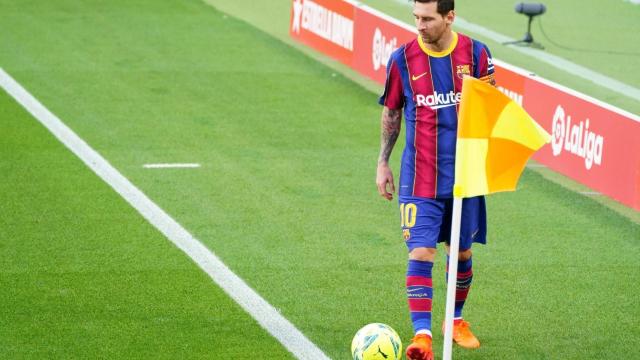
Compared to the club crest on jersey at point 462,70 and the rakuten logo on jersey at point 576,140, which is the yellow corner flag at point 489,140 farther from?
the rakuten logo on jersey at point 576,140

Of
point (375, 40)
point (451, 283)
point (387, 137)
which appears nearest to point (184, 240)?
point (387, 137)

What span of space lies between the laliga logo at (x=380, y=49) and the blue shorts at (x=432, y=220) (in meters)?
9.41

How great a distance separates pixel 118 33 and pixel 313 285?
40.5 ft

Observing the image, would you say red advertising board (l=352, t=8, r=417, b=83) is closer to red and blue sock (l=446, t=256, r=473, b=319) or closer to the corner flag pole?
red and blue sock (l=446, t=256, r=473, b=319)

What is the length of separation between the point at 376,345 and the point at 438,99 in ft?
4.75

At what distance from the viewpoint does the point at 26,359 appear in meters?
7.89

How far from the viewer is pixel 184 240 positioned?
→ 10719 millimetres

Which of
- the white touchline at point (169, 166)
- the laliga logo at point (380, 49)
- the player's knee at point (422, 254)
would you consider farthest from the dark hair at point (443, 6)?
the laliga logo at point (380, 49)

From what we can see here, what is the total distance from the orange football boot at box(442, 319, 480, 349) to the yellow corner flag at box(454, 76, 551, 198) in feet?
4.22

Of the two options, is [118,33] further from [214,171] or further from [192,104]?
[214,171]

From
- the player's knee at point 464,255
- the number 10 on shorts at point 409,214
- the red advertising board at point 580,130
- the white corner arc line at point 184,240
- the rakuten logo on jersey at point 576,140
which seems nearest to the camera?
the number 10 on shorts at point 409,214

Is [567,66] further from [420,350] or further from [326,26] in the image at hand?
[420,350]

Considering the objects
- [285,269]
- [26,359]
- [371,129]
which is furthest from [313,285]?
[371,129]

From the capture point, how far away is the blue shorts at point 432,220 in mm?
7812
